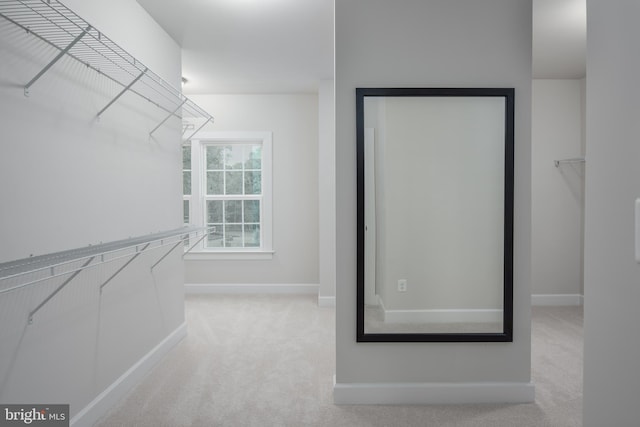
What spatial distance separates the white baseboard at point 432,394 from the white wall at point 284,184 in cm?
306

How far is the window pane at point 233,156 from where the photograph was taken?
18.0 feet

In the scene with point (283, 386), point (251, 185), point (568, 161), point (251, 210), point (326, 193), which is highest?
point (568, 161)

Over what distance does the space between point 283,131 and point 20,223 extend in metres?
3.88

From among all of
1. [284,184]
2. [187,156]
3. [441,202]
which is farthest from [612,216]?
[187,156]

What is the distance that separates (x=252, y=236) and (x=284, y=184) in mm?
791

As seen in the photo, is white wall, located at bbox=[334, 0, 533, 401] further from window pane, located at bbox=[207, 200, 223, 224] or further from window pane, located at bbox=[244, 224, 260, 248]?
window pane, located at bbox=[207, 200, 223, 224]

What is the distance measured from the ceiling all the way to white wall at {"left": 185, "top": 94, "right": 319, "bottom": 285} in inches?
15.8

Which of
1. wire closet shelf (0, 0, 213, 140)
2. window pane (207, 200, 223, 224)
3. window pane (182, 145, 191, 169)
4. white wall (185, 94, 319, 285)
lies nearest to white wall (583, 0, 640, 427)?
wire closet shelf (0, 0, 213, 140)

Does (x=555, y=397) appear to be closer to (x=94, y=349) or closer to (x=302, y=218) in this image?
(x=94, y=349)

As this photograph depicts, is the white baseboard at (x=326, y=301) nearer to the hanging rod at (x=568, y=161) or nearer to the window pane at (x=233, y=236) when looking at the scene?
the window pane at (x=233, y=236)

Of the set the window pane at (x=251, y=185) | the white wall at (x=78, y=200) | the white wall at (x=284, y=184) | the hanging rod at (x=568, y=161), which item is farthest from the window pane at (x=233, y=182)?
the hanging rod at (x=568, y=161)

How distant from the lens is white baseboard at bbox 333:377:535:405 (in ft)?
Answer: 8.00

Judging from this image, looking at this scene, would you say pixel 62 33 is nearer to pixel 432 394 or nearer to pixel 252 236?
pixel 432 394

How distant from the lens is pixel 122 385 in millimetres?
2561
